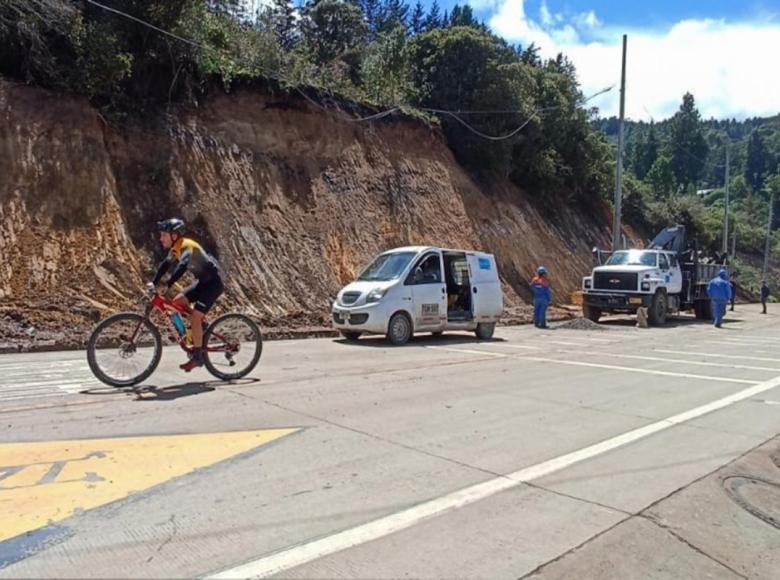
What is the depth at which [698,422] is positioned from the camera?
7480 millimetres

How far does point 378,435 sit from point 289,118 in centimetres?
1798

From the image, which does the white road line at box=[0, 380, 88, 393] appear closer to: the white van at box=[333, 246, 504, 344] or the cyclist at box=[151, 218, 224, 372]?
the cyclist at box=[151, 218, 224, 372]

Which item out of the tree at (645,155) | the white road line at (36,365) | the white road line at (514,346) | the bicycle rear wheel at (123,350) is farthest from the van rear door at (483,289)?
the tree at (645,155)

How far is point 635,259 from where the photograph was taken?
23.5 meters

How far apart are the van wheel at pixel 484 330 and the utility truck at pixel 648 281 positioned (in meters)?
8.20

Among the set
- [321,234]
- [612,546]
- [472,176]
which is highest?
[472,176]

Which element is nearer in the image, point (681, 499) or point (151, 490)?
point (151, 490)

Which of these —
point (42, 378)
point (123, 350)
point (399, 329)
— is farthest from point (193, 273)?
point (399, 329)

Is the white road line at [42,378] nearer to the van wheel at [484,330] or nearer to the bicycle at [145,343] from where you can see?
the bicycle at [145,343]

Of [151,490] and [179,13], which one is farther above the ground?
[179,13]

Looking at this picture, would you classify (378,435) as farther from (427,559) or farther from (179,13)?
(179,13)

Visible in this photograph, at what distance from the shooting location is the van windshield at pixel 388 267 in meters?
14.5

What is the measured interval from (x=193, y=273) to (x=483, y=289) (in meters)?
9.08

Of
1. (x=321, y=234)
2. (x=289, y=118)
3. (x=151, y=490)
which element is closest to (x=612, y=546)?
(x=151, y=490)
